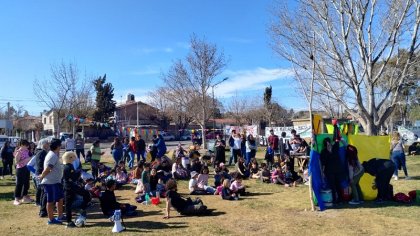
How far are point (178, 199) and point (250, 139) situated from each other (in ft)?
30.9

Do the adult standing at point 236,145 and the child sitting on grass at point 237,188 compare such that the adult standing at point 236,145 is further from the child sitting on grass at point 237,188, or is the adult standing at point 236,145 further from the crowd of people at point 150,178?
the child sitting on grass at point 237,188

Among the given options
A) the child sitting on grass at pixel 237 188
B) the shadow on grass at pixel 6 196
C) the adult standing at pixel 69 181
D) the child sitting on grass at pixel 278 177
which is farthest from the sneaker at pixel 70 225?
the child sitting on grass at pixel 278 177

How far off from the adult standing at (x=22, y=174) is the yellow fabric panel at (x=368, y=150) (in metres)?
8.65

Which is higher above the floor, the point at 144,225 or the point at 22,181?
the point at 22,181

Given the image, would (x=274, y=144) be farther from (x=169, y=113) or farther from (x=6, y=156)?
(x=169, y=113)

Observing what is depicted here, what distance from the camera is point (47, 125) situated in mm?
81500

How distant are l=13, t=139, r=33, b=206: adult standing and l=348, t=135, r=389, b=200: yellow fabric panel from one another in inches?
341

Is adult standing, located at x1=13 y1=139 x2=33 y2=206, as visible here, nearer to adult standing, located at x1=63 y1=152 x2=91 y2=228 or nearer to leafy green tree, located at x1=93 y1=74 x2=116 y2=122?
adult standing, located at x1=63 y1=152 x2=91 y2=228

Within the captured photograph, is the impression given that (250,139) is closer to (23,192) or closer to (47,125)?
(23,192)

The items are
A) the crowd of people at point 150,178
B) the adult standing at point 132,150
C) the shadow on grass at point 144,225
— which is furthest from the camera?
the adult standing at point 132,150

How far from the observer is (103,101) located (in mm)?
61844

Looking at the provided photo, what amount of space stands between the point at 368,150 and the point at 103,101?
5494 centimetres

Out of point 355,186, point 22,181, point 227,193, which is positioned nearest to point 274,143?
point 227,193

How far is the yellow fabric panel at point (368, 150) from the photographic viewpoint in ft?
34.9
